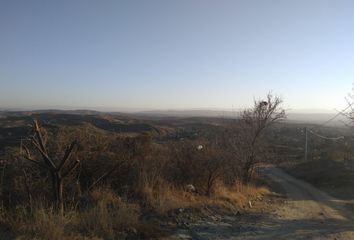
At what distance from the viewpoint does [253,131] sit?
26312 mm

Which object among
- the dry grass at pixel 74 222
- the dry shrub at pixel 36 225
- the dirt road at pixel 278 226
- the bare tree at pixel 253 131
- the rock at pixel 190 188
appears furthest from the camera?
the bare tree at pixel 253 131

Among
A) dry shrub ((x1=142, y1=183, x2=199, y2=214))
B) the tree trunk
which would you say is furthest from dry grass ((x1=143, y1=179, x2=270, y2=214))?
the tree trunk

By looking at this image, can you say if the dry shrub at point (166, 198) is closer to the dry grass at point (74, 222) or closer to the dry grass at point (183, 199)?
the dry grass at point (183, 199)

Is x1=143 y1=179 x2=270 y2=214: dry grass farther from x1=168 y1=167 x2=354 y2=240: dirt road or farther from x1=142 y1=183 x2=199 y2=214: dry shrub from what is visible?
x1=168 y1=167 x2=354 y2=240: dirt road

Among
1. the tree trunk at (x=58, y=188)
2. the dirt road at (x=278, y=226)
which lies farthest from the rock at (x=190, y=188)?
the tree trunk at (x=58, y=188)

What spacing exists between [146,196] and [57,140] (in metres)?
2.99

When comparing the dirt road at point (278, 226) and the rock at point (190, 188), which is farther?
the rock at point (190, 188)

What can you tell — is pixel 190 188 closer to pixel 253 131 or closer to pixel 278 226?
pixel 278 226

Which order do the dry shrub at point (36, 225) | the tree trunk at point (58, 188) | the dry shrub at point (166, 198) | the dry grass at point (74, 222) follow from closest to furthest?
the dry shrub at point (36, 225), the dry grass at point (74, 222), the tree trunk at point (58, 188), the dry shrub at point (166, 198)

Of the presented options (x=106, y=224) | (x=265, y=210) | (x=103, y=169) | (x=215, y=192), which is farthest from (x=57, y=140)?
(x=265, y=210)

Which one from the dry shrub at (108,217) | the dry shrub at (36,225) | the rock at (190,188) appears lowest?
the rock at (190,188)

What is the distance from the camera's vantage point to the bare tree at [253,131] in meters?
25.0

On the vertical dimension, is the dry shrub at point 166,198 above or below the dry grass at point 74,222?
below

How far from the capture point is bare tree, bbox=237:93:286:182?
2500cm
